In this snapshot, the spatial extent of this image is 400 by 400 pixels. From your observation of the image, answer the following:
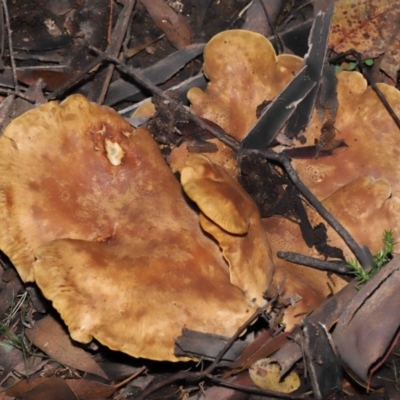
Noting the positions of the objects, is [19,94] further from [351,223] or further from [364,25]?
[364,25]

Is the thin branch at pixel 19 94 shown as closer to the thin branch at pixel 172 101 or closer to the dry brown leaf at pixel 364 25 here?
the thin branch at pixel 172 101

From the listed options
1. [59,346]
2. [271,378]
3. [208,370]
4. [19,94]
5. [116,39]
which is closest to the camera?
[208,370]

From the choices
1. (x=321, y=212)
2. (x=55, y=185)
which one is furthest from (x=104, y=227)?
(x=321, y=212)

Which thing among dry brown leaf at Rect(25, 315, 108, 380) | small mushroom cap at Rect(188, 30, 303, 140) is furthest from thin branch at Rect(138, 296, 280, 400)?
small mushroom cap at Rect(188, 30, 303, 140)

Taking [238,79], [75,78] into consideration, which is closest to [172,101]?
[238,79]

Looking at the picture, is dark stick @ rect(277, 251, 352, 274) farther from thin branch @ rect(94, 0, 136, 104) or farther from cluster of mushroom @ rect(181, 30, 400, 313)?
thin branch @ rect(94, 0, 136, 104)

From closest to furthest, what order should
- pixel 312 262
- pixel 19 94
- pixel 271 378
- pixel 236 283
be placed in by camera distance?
pixel 236 283 → pixel 271 378 → pixel 312 262 → pixel 19 94
